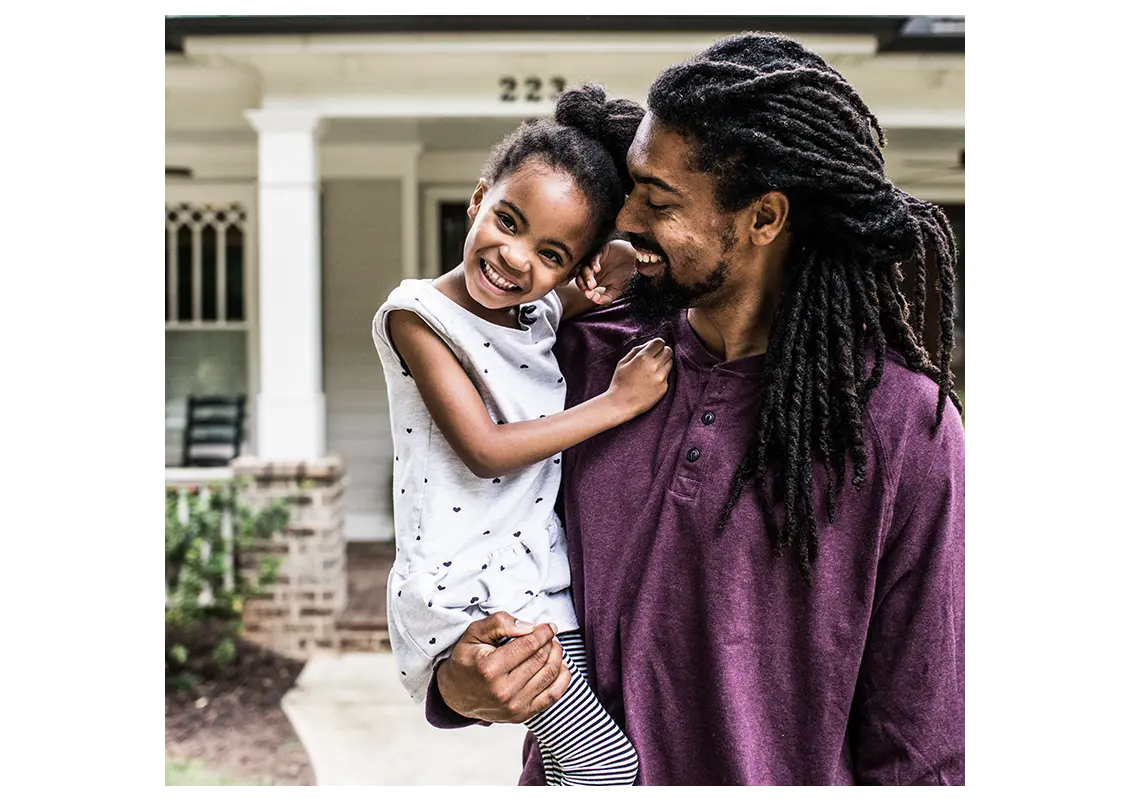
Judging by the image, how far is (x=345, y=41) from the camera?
6227mm

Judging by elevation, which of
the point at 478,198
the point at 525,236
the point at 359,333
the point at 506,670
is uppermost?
the point at 359,333

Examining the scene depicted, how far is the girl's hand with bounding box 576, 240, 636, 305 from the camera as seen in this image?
6.41ft

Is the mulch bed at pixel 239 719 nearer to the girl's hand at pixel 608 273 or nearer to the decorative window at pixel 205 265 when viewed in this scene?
the decorative window at pixel 205 265

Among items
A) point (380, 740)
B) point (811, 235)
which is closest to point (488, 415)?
point (811, 235)

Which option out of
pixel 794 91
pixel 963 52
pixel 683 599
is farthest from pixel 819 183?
pixel 963 52

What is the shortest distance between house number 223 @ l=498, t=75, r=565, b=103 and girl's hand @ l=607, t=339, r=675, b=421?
509cm

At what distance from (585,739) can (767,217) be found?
0.93 meters

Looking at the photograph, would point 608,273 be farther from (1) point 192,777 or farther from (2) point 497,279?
(1) point 192,777

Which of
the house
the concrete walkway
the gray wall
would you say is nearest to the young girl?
the concrete walkway

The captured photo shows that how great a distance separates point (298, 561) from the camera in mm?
6703

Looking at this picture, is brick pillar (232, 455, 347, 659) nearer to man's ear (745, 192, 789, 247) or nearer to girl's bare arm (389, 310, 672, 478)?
girl's bare arm (389, 310, 672, 478)

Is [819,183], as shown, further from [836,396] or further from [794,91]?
[836,396]

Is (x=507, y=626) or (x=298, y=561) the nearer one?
(x=507, y=626)

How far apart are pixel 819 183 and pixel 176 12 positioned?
18.7 ft
